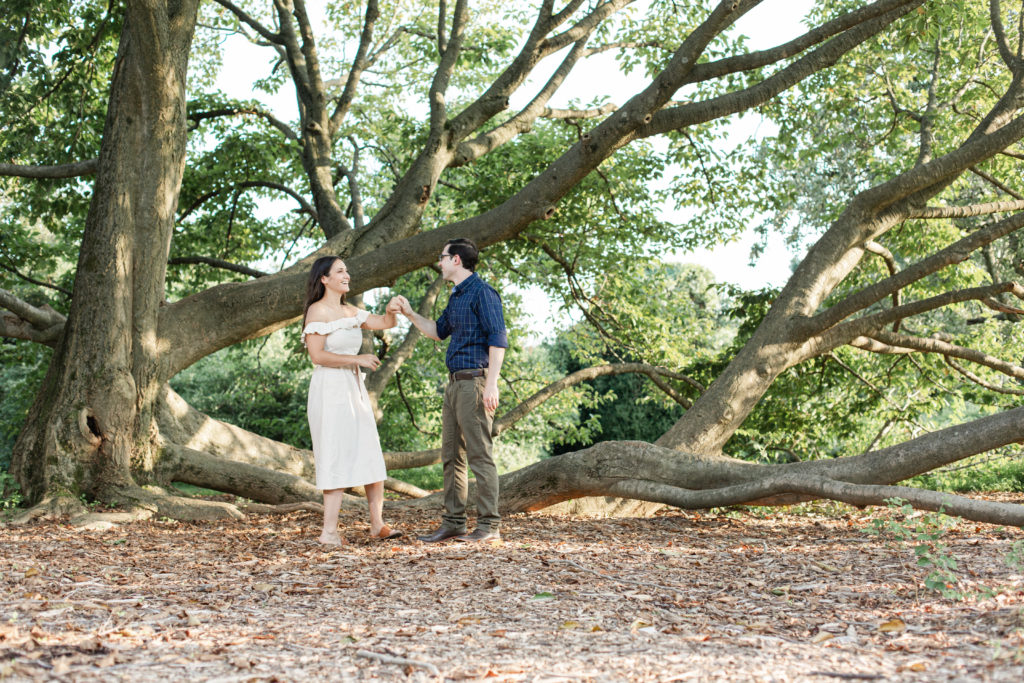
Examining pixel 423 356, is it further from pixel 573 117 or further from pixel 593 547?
pixel 593 547

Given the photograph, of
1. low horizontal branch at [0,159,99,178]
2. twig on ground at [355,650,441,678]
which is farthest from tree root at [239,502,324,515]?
twig on ground at [355,650,441,678]

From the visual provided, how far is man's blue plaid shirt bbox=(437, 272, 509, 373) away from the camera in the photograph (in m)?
5.44

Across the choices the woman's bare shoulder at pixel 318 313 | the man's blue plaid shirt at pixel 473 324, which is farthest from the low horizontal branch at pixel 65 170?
the man's blue plaid shirt at pixel 473 324

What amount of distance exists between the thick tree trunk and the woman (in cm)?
A: 253

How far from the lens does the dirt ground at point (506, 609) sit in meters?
3.00

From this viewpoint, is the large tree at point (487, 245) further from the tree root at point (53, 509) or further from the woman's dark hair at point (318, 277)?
the woman's dark hair at point (318, 277)

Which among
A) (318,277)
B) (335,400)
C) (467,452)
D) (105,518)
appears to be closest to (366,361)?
(335,400)

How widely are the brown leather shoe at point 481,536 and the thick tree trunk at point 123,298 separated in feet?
10.9

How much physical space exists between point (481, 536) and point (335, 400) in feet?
4.35

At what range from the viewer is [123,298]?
754 centimetres

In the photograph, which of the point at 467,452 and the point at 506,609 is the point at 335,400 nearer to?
the point at 467,452

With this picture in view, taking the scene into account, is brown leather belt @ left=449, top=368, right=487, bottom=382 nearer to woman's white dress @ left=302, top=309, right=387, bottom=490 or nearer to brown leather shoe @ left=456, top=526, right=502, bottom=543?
woman's white dress @ left=302, top=309, right=387, bottom=490

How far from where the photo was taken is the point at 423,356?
15.7 metres

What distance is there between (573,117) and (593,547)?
21.7 feet
